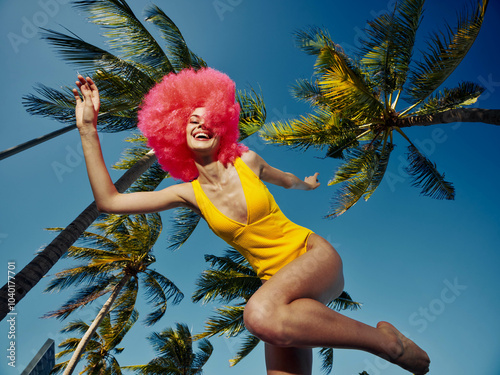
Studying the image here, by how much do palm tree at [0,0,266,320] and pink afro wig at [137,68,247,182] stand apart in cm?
285

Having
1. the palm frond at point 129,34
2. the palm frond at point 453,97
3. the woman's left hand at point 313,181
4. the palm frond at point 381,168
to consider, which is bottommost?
the woman's left hand at point 313,181

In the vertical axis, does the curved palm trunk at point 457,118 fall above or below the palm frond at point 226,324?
above

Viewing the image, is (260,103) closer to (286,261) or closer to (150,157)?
(150,157)

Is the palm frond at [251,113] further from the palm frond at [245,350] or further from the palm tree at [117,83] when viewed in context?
the palm frond at [245,350]

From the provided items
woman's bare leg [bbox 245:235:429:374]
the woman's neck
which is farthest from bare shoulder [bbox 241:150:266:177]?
woman's bare leg [bbox 245:235:429:374]

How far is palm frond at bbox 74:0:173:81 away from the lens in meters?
6.07

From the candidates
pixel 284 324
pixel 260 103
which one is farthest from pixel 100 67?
pixel 284 324

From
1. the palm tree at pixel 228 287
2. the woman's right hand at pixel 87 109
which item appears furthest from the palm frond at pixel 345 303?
the woman's right hand at pixel 87 109

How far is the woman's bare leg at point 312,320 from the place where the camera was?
4.97ft

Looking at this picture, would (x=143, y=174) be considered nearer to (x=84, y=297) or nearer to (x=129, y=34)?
(x=129, y=34)

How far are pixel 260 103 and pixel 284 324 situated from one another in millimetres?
6582

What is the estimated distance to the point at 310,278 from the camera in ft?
5.75

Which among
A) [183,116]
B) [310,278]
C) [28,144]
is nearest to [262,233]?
[310,278]

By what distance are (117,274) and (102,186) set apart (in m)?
12.7
